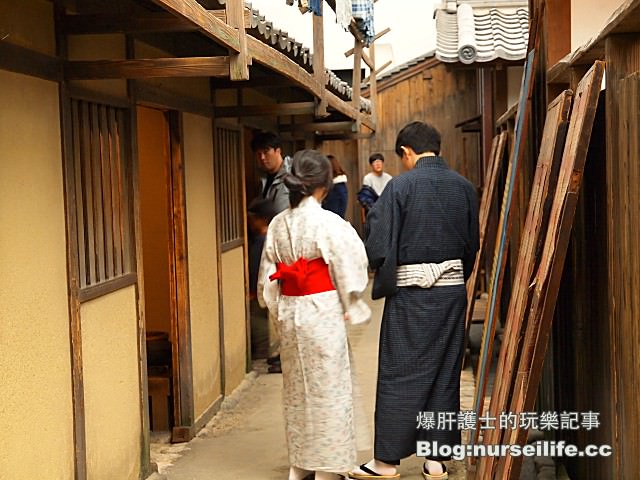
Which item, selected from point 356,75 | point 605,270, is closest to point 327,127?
point 356,75

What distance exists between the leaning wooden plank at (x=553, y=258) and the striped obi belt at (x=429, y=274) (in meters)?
2.03

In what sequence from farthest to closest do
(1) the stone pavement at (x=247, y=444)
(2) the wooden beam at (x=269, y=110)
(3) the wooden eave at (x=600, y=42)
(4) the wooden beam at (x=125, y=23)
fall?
(2) the wooden beam at (x=269, y=110)
(1) the stone pavement at (x=247, y=444)
(4) the wooden beam at (x=125, y=23)
(3) the wooden eave at (x=600, y=42)

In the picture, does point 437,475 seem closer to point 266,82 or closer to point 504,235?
point 504,235

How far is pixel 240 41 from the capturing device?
508cm

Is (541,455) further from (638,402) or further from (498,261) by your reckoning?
(638,402)

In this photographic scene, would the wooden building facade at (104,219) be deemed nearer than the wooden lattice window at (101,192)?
Yes

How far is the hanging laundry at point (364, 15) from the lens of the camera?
1041cm

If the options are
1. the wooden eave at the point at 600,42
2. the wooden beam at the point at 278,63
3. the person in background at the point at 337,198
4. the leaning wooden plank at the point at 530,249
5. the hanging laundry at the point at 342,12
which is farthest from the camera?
the person in background at the point at 337,198

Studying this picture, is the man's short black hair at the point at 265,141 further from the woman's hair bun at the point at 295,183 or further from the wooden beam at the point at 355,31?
the woman's hair bun at the point at 295,183

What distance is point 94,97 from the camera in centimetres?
554

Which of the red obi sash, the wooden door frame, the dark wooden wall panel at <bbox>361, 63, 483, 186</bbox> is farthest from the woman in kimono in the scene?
the dark wooden wall panel at <bbox>361, 63, 483, 186</bbox>

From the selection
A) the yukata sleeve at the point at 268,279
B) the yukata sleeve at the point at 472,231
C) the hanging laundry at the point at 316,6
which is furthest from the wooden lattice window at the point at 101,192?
the yukata sleeve at the point at 472,231

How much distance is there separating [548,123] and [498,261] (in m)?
0.87

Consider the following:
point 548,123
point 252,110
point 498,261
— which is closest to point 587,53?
point 548,123
